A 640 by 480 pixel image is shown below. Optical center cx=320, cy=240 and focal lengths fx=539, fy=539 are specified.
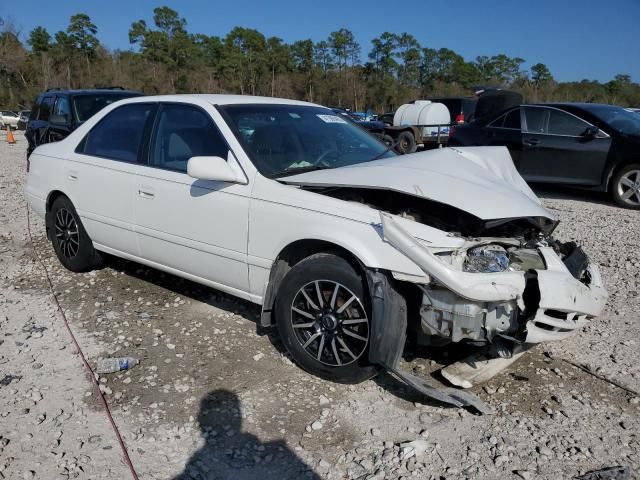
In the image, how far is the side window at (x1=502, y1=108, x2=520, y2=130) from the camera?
29.8 feet

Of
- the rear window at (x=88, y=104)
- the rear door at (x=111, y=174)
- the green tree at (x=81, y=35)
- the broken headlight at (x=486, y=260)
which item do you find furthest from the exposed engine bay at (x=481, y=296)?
the green tree at (x=81, y=35)

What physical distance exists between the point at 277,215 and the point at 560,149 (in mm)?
6615

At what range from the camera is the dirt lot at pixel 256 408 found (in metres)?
2.61

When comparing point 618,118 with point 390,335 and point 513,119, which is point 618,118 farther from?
point 390,335

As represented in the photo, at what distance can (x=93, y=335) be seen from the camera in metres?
3.96

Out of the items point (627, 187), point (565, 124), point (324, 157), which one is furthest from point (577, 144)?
point (324, 157)

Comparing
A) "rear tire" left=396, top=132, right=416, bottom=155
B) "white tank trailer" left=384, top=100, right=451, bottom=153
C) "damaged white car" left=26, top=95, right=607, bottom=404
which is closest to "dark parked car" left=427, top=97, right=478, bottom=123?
"white tank trailer" left=384, top=100, right=451, bottom=153

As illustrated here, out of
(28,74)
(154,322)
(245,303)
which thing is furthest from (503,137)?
(28,74)

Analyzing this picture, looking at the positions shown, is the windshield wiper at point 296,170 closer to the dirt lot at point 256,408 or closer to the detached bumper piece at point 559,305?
the dirt lot at point 256,408

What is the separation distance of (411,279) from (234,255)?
1.31 meters

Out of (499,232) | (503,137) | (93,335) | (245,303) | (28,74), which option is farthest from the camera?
(28,74)

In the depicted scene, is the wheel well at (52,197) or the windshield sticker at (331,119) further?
the wheel well at (52,197)

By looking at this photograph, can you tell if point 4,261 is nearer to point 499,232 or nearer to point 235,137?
point 235,137

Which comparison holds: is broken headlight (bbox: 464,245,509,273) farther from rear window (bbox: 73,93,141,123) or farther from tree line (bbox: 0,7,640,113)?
tree line (bbox: 0,7,640,113)
